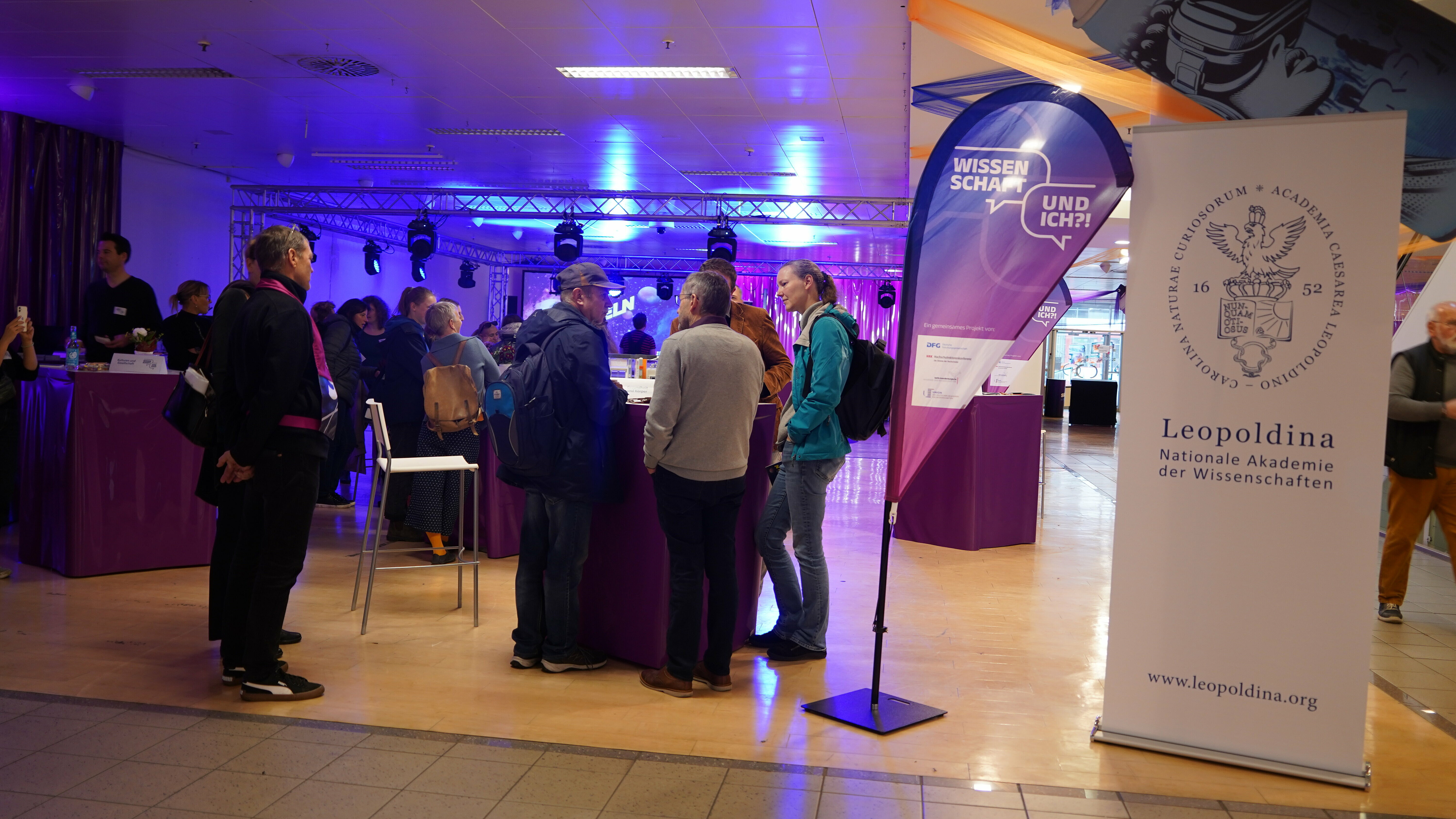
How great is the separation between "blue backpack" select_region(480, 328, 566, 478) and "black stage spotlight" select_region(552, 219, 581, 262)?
31.9 ft

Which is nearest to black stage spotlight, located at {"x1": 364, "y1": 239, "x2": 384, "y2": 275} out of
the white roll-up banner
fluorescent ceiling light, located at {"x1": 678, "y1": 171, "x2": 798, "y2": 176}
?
fluorescent ceiling light, located at {"x1": 678, "y1": 171, "x2": 798, "y2": 176}

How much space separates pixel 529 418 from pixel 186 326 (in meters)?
3.76

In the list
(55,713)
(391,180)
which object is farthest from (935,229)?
(391,180)

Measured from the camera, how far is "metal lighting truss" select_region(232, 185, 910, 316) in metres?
12.6

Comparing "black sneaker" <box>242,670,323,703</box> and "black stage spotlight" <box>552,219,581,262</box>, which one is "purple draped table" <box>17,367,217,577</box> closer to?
"black sneaker" <box>242,670,323,703</box>

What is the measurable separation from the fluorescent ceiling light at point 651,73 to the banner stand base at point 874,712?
17.5 feet

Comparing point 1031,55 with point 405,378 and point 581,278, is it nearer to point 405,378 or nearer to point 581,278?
point 581,278

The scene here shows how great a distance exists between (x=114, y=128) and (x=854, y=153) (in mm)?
7745

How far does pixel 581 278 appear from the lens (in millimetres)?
3352

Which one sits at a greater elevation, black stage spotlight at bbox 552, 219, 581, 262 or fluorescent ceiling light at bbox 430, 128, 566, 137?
fluorescent ceiling light at bbox 430, 128, 566, 137

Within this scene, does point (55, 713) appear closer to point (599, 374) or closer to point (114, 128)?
point (599, 374)

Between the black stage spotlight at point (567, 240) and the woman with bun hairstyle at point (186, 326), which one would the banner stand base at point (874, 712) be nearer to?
the woman with bun hairstyle at point (186, 326)

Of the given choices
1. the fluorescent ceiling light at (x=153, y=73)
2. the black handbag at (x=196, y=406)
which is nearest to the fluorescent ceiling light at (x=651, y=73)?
the fluorescent ceiling light at (x=153, y=73)

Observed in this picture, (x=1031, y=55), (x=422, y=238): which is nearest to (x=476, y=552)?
(x=1031, y=55)
